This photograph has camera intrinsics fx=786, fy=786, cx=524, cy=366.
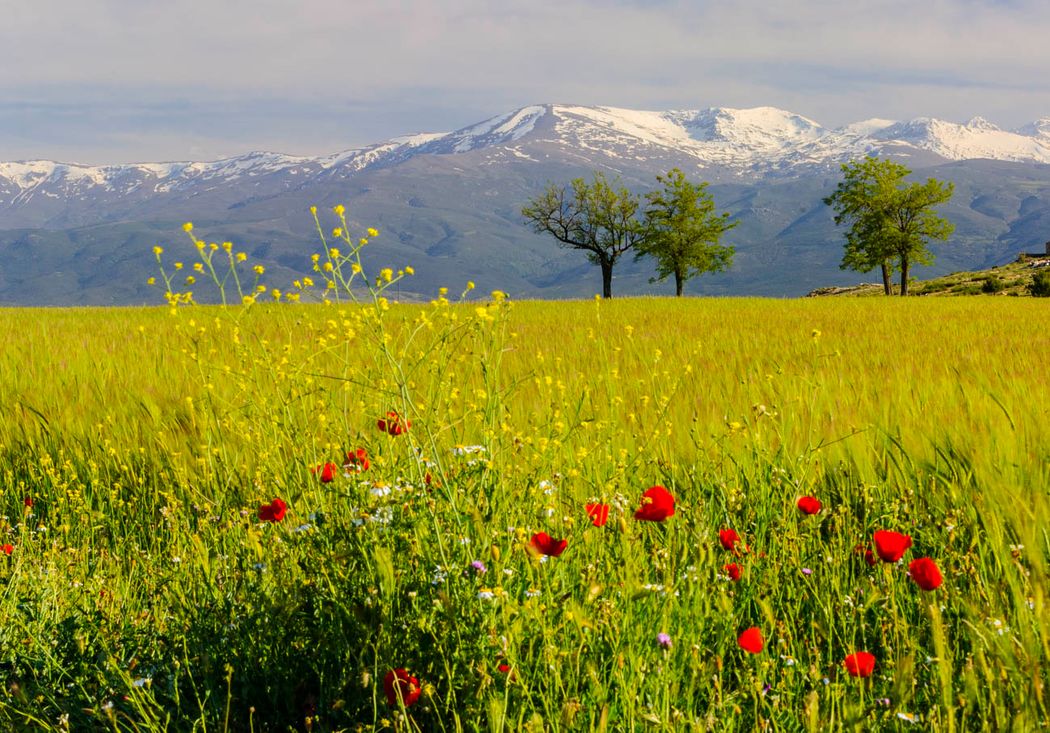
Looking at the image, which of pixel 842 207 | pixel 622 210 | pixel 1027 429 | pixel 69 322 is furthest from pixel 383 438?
pixel 842 207

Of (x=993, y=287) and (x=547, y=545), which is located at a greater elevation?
(x=547, y=545)

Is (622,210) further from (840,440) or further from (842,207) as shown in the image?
(840,440)

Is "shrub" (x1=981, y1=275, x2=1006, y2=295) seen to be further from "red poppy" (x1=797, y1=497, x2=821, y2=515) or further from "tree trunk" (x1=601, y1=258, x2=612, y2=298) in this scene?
"red poppy" (x1=797, y1=497, x2=821, y2=515)

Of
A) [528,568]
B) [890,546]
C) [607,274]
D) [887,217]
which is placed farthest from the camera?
[607,274]

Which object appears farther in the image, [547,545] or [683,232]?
[683,232]

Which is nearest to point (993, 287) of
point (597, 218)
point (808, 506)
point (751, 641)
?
point (597, 218)

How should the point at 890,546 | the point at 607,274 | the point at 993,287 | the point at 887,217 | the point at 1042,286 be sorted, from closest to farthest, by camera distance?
1. the point at 890,546
2. the point at 1042,286
3. the point at 993,287
4. the point at 887,217
5. the point at 607,274

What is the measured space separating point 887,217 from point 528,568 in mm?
69035

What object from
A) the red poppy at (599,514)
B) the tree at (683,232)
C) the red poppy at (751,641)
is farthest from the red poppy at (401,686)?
the tree at (683,232)

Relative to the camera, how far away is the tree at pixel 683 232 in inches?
2601

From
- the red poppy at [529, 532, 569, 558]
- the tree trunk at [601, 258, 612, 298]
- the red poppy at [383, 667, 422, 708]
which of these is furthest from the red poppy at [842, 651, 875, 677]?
the tree trunk at [601, 258, 612, 298]

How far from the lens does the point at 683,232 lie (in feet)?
219

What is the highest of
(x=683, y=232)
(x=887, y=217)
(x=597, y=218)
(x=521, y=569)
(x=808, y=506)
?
(x=597, y=218)

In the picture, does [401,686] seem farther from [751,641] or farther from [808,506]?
[808,506]
